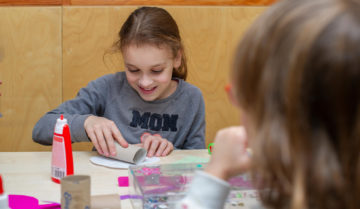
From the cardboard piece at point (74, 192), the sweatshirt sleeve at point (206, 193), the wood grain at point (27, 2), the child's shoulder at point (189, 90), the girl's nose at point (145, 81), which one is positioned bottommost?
the cardboard piece at point (74, 192)

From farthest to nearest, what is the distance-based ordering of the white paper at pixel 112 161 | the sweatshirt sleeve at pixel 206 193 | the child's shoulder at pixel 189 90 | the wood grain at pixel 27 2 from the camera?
the wood grain at pixel 27 2 → the child's shoulder at pixel 189 90 → the white paper at pixel 112 161 → the sweatshirt sleeve at pixel 206 193

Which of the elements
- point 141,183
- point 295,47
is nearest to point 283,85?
point 295,47

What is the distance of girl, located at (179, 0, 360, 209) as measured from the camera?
453mm

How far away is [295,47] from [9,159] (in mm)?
1043

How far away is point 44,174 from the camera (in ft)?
3.67

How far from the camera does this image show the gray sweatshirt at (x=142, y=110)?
62.6 inches

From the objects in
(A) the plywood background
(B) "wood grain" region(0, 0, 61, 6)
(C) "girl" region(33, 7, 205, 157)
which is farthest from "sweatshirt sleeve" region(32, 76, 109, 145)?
(B) "wood grain" region(0, 0, 61, 6)

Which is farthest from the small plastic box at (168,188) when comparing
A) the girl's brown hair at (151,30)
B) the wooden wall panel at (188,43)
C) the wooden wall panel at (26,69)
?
the wooden wall panel at (26,69)

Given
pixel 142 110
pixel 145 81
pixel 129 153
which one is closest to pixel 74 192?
pixel 129 153

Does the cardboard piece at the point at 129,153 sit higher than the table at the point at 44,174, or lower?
higher

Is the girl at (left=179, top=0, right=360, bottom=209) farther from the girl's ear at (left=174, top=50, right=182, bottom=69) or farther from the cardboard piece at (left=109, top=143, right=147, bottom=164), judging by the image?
the girl's ear at (left=174, top=50, right=182, bottom=69)

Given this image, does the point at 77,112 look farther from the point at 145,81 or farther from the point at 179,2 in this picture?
the point at 179,2

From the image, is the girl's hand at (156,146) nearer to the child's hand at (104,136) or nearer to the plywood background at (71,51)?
the child's hand at (104,136)

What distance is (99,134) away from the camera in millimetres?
1263
